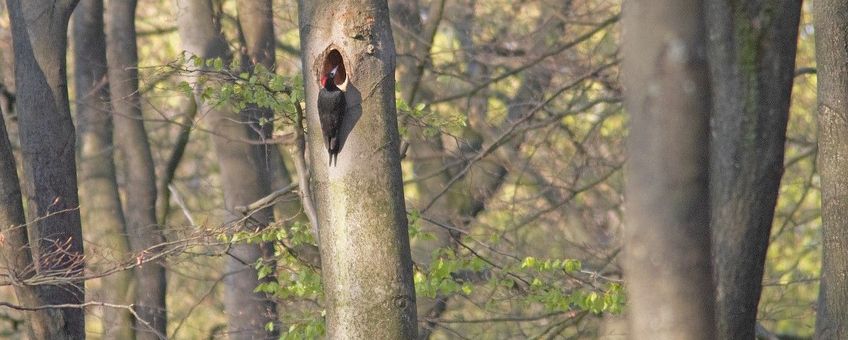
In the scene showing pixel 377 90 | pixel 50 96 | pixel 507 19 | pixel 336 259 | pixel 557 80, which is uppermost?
pixel 507 19

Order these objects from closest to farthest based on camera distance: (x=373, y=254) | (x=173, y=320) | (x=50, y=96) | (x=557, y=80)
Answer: (x=373, y=254) → (x=50, y=96) → (x=557, y=80) → (x=173, y=320)

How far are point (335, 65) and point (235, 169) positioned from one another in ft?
20.5

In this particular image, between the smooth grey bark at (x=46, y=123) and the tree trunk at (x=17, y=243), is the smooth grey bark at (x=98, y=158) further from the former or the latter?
the tree trunk at (x=17, y=243)

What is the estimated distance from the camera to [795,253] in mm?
13719

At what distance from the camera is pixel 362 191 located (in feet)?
17.9

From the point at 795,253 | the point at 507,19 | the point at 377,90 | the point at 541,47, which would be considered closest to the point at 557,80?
the point at 541,47

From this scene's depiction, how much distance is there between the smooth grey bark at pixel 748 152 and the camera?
20.0ft

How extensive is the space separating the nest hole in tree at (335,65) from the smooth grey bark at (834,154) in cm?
307

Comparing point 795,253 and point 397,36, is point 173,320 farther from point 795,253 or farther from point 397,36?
point 795,253

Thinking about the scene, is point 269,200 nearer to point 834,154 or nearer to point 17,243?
point 17,243

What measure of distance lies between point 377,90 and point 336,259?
79 cm

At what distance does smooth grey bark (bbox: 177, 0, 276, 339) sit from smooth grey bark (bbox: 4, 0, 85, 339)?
311 cm

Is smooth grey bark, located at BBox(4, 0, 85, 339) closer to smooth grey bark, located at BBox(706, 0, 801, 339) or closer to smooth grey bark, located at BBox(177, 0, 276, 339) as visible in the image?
smooth grey bark, located at BBox(177, 0, 276, 339)

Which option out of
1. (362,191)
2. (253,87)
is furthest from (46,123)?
(362,191)
